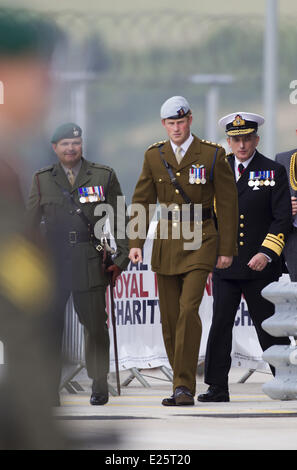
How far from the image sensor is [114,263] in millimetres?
7340

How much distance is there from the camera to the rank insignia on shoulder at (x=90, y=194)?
6996mm

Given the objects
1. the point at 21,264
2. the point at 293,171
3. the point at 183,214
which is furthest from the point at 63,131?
the point at 293,171

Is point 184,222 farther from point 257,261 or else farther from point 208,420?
point 208,420

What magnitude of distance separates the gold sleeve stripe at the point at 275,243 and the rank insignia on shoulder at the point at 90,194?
3.51 ft

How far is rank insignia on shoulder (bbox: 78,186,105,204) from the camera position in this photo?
→ 6996 mm

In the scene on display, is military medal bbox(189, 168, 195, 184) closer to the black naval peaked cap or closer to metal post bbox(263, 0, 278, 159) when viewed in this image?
the black naval peaked cap

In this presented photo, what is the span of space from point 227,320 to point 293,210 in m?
0.83

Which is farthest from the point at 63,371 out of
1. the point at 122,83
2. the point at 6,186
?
the point at 122,83

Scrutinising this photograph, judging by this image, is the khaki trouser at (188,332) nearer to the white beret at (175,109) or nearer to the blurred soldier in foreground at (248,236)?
the blurred soldier in foreground at (248,236)

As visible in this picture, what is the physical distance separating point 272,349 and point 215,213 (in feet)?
2.96

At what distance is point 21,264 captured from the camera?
1.53m

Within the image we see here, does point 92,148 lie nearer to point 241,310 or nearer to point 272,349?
point 272,349

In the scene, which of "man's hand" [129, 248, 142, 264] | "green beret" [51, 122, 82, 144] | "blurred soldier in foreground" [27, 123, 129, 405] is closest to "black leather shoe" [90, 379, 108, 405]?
"blurred soldier in foreground" [27, 123, 129, 405]

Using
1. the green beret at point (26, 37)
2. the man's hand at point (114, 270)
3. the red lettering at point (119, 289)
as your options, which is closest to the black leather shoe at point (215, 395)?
the man's hand at point (114, 270)
